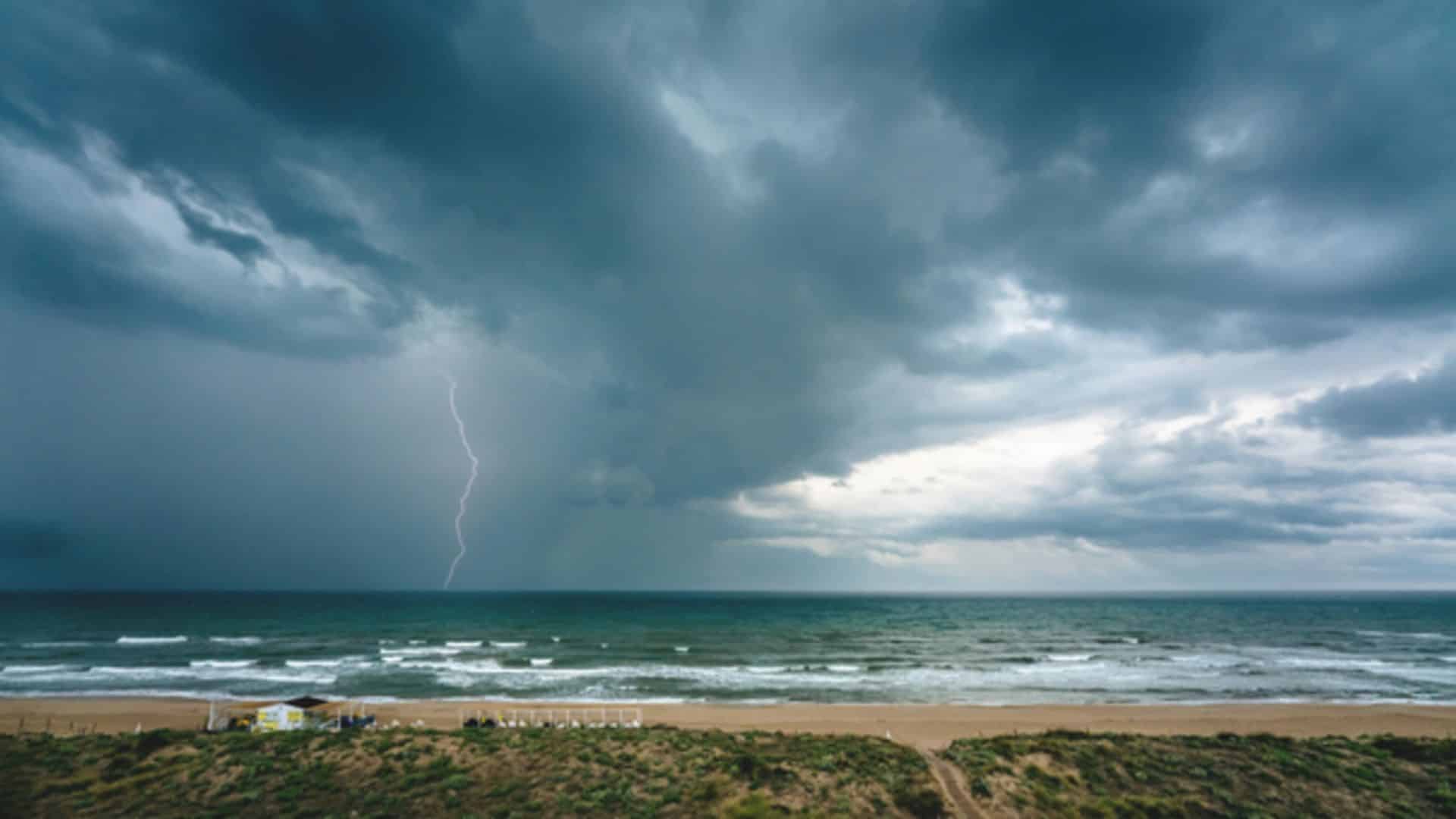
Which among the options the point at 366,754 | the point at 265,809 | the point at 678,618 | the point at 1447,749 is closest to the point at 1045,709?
the point at 1447,749

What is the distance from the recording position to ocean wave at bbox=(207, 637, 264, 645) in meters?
72.7

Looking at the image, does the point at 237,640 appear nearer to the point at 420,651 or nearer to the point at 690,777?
the point at 420,651

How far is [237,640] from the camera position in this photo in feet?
249

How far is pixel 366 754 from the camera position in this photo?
20781mm

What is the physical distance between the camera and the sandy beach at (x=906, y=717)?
30922 millimetres

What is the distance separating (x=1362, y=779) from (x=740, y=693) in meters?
30.2

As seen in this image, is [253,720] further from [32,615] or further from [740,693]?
[32,615]

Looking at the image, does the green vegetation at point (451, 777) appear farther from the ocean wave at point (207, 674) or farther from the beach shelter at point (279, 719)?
the ocean wave at point (207, 674)

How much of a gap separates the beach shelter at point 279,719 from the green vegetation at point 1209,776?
2488 cm

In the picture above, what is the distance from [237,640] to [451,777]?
76.8 metres

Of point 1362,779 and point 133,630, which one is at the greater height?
point 1362,779

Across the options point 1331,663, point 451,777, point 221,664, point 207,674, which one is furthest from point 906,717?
point 221,664

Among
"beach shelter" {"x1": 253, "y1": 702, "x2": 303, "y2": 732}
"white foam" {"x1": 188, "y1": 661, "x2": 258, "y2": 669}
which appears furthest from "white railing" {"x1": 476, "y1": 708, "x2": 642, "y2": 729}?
"white foam" {"x1": 188, "y1": 661, "x2": 258, "y2": 669}

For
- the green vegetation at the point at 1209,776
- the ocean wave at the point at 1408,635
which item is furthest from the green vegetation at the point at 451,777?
the ocean wave at the point at 1408,635
